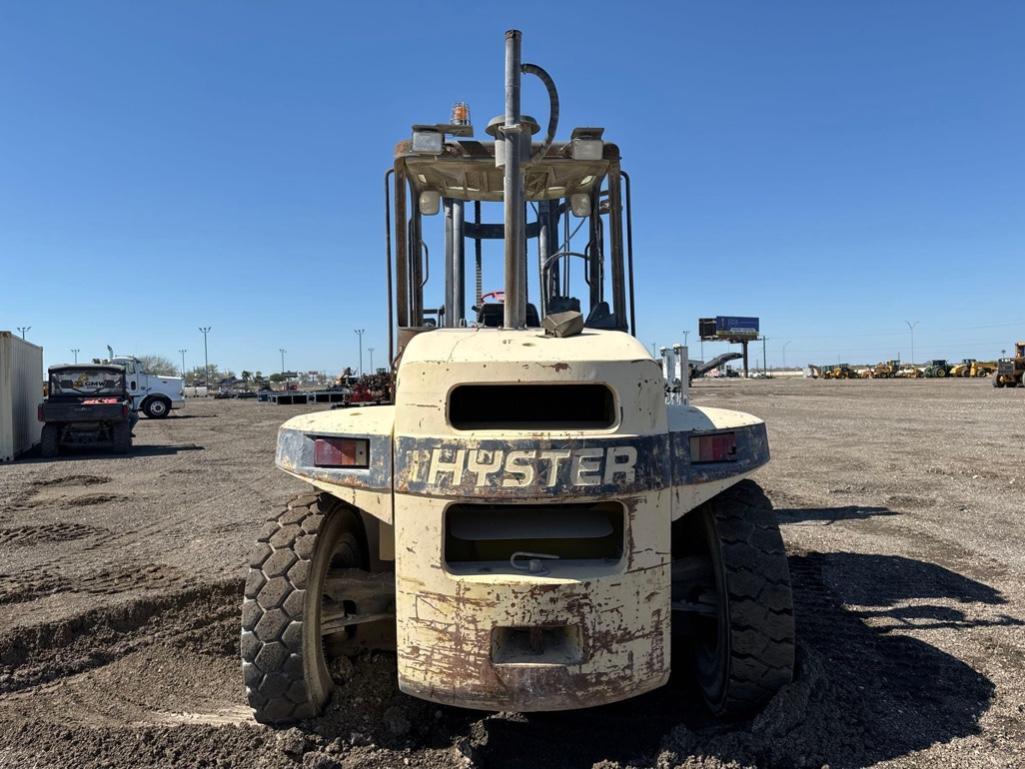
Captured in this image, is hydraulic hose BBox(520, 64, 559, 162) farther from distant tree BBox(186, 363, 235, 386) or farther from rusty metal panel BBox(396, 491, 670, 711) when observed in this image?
distant tree BBox(186, 363, 235, 386)

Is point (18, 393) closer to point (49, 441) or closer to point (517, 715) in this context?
point (49, 441)

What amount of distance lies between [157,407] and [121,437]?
13767 mm

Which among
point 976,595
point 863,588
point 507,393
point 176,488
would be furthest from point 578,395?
point 176,488

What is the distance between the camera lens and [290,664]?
112 inches

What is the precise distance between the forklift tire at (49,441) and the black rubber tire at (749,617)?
1606cm

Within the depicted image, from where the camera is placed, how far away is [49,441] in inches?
599

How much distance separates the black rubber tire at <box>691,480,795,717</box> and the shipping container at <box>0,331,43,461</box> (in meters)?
16.0

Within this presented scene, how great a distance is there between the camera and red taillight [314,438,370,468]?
2760mm

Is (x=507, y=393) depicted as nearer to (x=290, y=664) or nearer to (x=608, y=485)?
(x=608, y=485)

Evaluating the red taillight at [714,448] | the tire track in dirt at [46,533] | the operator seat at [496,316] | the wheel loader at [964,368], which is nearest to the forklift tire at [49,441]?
the tire track in dirt at [46,533]

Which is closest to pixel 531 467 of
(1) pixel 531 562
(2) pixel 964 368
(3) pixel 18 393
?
(1) pixel 531 562

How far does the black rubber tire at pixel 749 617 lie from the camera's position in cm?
292

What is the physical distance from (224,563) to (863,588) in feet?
15.7

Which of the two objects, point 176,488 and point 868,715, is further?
point 176,488
